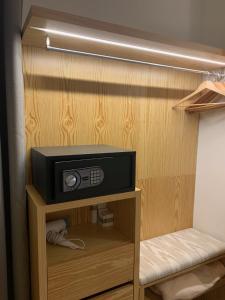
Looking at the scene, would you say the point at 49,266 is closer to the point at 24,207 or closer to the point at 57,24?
the point at 24,207

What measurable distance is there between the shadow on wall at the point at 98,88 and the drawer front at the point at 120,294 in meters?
1.03

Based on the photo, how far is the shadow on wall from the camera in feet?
4.18

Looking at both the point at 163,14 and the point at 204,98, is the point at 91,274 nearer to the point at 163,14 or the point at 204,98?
the point at 204,98

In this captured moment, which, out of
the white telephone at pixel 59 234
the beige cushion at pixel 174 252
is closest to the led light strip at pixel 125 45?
the white telephone at pixel 59 234

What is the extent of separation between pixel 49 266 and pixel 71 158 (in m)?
0.47

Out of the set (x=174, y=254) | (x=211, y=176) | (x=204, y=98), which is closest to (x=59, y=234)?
(x=174, y=254)

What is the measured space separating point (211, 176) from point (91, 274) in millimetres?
1097

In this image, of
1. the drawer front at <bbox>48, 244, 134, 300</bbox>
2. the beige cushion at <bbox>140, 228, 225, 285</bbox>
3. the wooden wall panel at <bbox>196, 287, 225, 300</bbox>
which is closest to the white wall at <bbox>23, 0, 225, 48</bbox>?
the drawer front at <bbox>48, 244, 134, 300</bbox>

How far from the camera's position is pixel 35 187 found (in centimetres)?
122

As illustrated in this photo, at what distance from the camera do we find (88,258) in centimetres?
113

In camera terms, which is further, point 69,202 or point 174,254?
point 174,254

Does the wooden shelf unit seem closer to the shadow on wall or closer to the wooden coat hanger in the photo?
the shadow on wall

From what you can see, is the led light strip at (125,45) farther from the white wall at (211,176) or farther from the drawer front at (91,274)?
the drawer front at (91,274)

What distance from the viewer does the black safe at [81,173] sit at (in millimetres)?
994
